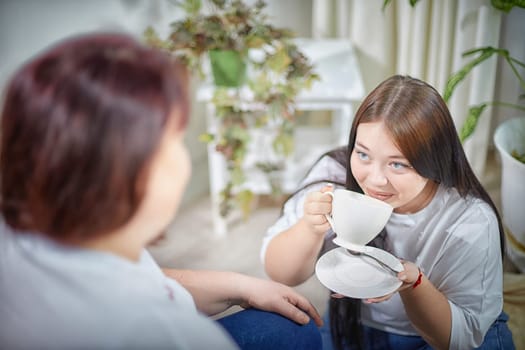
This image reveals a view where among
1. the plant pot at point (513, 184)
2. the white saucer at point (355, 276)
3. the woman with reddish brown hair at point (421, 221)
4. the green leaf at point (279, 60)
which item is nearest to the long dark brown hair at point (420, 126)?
the woman with reddish brown hair at point (421, 221)

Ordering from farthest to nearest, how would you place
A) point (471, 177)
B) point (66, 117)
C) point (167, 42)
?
point (167, 42), point (471, 177), point (66, 117)

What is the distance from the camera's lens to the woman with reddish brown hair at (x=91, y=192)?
0.48 meters

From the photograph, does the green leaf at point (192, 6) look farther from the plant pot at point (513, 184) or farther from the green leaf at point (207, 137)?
the plant pot at point (513, 184)

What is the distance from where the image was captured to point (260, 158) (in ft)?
6.10

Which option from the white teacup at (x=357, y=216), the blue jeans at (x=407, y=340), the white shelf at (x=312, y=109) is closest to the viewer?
the white teacup at (x=357, y=216)

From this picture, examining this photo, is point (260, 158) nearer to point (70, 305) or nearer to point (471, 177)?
point (471, 177)

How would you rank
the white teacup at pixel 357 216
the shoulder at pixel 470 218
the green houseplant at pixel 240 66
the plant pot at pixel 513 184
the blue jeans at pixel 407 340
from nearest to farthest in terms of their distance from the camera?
the white teacup at pixel 357 216 → the shoulder at pixel 470 218 → the blue jeans at pixel 407 340 → the plant pot at pixel 513 184 → the green houseplant at pixel 240 66

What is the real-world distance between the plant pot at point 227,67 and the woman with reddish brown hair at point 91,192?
1.07 meters

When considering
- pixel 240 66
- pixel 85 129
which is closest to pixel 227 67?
pixel 240 66

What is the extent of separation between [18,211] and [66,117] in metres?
0.12

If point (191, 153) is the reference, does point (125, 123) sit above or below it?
above

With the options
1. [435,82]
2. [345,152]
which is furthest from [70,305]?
[435,82]

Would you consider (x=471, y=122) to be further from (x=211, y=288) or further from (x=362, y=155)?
(x=211, y=288)

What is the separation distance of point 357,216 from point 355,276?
0.35ft
